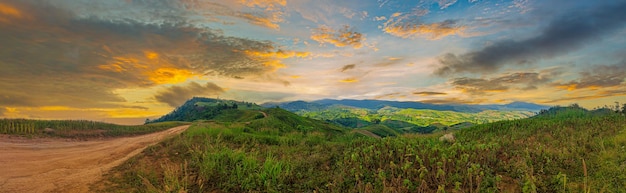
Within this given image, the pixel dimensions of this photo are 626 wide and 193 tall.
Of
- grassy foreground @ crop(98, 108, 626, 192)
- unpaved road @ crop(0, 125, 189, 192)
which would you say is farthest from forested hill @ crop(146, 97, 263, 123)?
grassy foreground @ crop(98, 108, 626, 192)

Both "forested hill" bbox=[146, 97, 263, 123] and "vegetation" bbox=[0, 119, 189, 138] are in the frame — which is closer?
"vegetation" bbox=[0, 119, 189, 138]

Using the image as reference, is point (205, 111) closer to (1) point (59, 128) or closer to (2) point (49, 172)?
(1) point (59, 128)

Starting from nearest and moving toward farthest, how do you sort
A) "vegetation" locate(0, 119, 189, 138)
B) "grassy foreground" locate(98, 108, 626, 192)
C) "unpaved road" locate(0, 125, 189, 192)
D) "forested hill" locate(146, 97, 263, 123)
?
1. "grassy foreground" locate(98, 108, 626, 192)
2. "unpaved road" locate(0, 125, 189, 192)
3. "vegetation" locate(0, 119, 189, 138)
4. "forested hill" locate(146, 97, 263, 123)

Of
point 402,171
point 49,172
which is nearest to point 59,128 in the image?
point 49,172

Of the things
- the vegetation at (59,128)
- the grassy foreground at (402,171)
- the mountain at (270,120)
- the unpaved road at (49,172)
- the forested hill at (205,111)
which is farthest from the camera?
the forested hill at (205,111)

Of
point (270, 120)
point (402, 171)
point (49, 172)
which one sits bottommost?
point (49, 172)

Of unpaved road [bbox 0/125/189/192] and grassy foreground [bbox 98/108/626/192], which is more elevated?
grassy foreground [bbox 98/108/626/192]

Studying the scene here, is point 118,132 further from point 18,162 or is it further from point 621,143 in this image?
point 621,143

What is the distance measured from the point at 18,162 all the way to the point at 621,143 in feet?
75.2

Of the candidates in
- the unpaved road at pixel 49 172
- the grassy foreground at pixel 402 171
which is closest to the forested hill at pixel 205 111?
the unpaved road at pixel 49 172

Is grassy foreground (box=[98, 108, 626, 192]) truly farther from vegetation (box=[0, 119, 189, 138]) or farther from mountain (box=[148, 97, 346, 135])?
vegetation (box=[0, 119, 189, 138])

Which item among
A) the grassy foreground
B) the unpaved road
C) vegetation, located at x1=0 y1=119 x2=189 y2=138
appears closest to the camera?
the grassy foreground

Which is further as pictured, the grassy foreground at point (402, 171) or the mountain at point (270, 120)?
the mountain at point (270, 120)

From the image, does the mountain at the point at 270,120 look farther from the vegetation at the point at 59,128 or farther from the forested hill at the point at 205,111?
the vegetation at the point at 59,128
